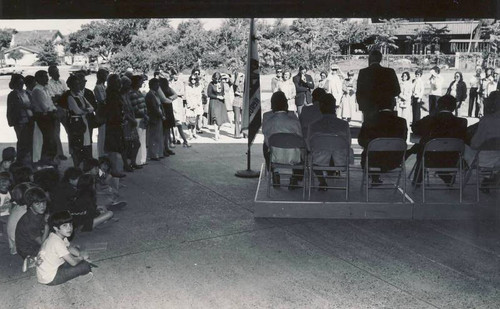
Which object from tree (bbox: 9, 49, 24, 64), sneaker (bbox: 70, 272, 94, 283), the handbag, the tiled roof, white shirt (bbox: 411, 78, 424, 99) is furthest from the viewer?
Answer: the tiled roof

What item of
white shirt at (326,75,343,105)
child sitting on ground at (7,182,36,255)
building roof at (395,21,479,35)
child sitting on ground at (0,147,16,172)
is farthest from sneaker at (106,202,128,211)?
building roof at (395,21,479,35)

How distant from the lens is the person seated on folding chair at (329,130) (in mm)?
6598

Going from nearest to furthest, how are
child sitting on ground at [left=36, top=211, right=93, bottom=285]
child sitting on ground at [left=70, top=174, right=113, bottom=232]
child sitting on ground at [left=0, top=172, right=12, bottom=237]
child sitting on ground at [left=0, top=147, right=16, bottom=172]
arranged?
child sitting on ground at [left=36, top=211, right=93, bottom=285], child sitting on ground at [left=70, top=174, right=113, bottom=232], child sitting on ground at [left=0, top=172, right=12, bottom=237], child sitting on ground at [left=0, top=147, right=16, bottom=172]

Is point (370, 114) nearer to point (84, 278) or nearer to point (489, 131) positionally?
point (489, 131)

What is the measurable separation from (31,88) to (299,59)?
25671 mm

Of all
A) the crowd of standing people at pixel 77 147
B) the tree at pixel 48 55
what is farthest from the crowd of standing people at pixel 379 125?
the tree at pixel 48 55

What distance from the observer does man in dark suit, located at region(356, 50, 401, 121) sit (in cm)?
732

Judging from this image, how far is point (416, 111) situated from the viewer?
14.1 m

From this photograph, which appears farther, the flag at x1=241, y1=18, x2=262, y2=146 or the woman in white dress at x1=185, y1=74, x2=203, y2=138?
the woman in white dress at x1=185, y1=74, x2=203, y2=138

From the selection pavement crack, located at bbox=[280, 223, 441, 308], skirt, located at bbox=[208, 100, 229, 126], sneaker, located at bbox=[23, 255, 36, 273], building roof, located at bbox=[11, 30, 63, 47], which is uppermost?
building roof, located at bbox=[11, 30, 63, 47]

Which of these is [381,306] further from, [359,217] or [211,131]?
[211,131]

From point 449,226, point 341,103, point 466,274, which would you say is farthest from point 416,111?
point 466,274

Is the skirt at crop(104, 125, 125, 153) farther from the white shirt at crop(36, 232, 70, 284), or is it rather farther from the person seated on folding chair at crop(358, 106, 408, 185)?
the white shirt at crop(36, 232, 70, 284)

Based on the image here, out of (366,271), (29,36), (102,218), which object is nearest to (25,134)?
(102,218)
